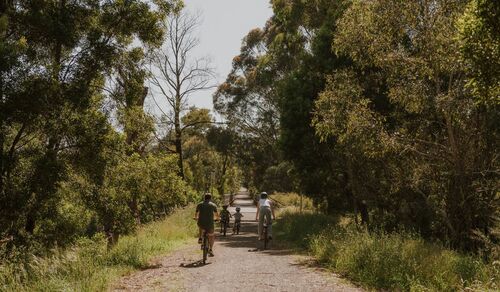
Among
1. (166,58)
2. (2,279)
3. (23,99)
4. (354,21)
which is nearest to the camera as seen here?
(2,279)

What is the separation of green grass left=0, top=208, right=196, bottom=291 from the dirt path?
430 millimetres

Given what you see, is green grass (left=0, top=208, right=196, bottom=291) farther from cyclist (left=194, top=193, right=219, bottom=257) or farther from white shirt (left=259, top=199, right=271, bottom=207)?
white shirt (left=259, top=199, right=271, bottom=207)

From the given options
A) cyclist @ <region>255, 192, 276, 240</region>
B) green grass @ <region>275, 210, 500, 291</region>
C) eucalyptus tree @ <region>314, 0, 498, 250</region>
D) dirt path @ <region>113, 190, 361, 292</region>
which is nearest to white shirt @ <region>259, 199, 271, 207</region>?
cyclist @ <region>255, 192, 276, 240</region>

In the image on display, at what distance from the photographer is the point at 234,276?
10.6 meters

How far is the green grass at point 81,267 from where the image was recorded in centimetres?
829

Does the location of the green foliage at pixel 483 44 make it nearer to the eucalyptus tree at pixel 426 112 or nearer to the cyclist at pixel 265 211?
the eucalyptus tree at pixel 426 112

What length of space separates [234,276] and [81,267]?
10.6 ft

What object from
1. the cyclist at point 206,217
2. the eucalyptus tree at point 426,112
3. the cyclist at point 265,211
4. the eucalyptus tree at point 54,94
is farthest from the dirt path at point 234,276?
the eucalyptus tree at point 426,112

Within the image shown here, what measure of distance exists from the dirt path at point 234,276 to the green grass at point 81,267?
16.9 inches

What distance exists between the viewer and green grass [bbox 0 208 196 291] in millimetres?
8289

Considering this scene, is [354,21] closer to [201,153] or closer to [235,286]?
[235,286]

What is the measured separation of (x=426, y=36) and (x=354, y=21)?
6.84 feet

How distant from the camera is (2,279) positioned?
28.2 feet

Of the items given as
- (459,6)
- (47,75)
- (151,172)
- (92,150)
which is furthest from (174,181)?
(459,6)
